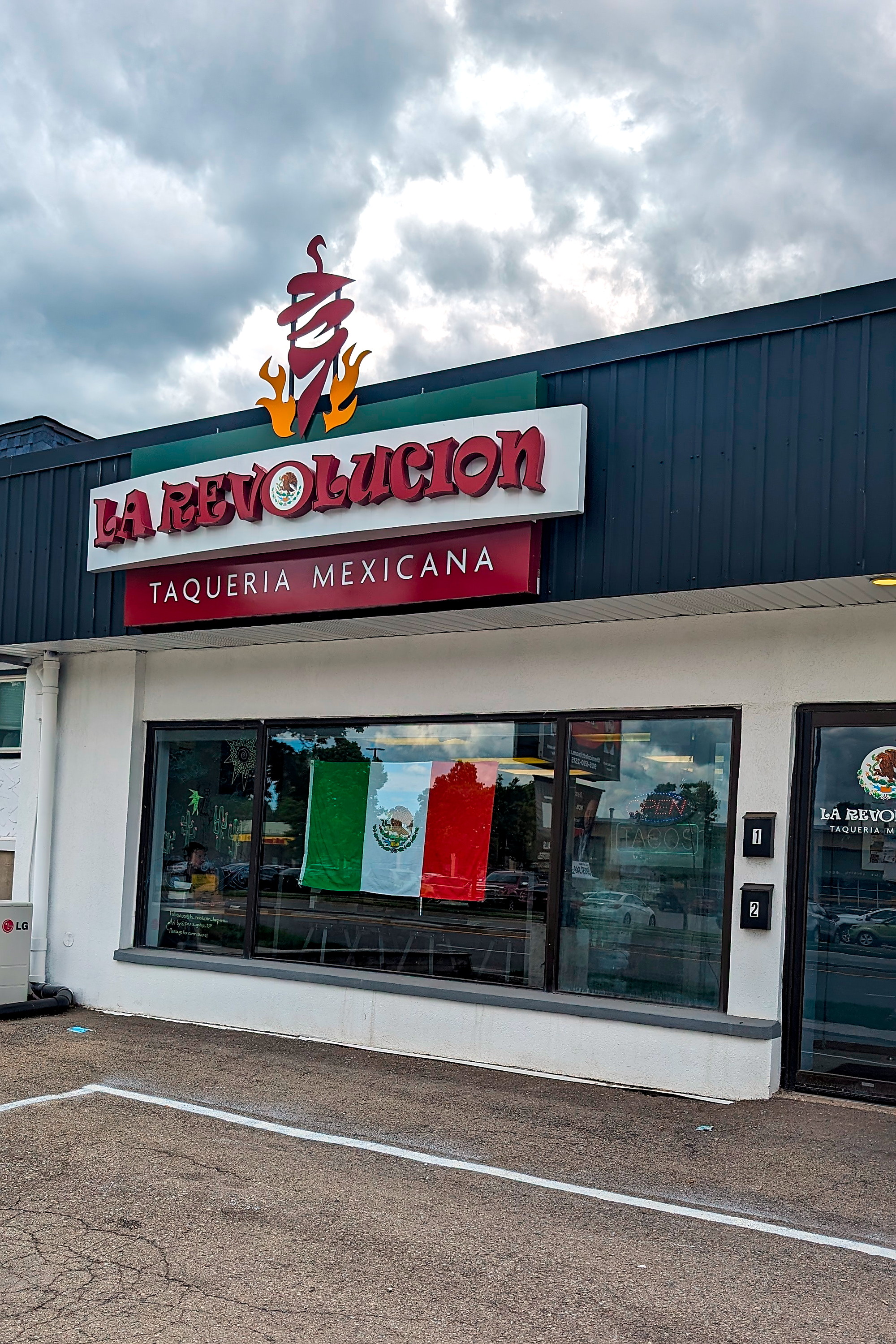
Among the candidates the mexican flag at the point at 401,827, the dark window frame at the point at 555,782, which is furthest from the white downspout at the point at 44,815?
the mexican flag at the point at 401,827

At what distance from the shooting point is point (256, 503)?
948 centimetres

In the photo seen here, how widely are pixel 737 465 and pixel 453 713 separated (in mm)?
3147

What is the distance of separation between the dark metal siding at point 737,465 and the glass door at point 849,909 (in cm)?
131

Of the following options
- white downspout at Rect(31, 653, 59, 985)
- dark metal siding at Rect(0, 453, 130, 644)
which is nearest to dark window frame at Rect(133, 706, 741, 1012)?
white downspout at Rect(31, 653, 59, 985)

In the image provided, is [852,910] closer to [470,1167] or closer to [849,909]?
[849,909]

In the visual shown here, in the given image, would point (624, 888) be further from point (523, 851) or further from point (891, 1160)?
point (891, 1160)

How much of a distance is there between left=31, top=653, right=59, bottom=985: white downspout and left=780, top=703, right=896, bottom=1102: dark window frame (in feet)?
23.6

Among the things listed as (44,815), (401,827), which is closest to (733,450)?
(401,827)

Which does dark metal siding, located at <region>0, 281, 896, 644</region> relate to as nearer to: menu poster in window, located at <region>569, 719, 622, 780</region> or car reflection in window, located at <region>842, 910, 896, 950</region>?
menu poster in window, located at <region>569, 719, 622, 780</region>

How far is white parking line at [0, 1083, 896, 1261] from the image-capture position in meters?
5.37

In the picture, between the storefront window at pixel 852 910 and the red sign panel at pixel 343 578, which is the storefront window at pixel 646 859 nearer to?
the storefront window at pixel 852 910

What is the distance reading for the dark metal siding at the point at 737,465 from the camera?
281 inches

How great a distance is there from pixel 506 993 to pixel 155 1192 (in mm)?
3673

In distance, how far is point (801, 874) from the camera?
7.88 metres
